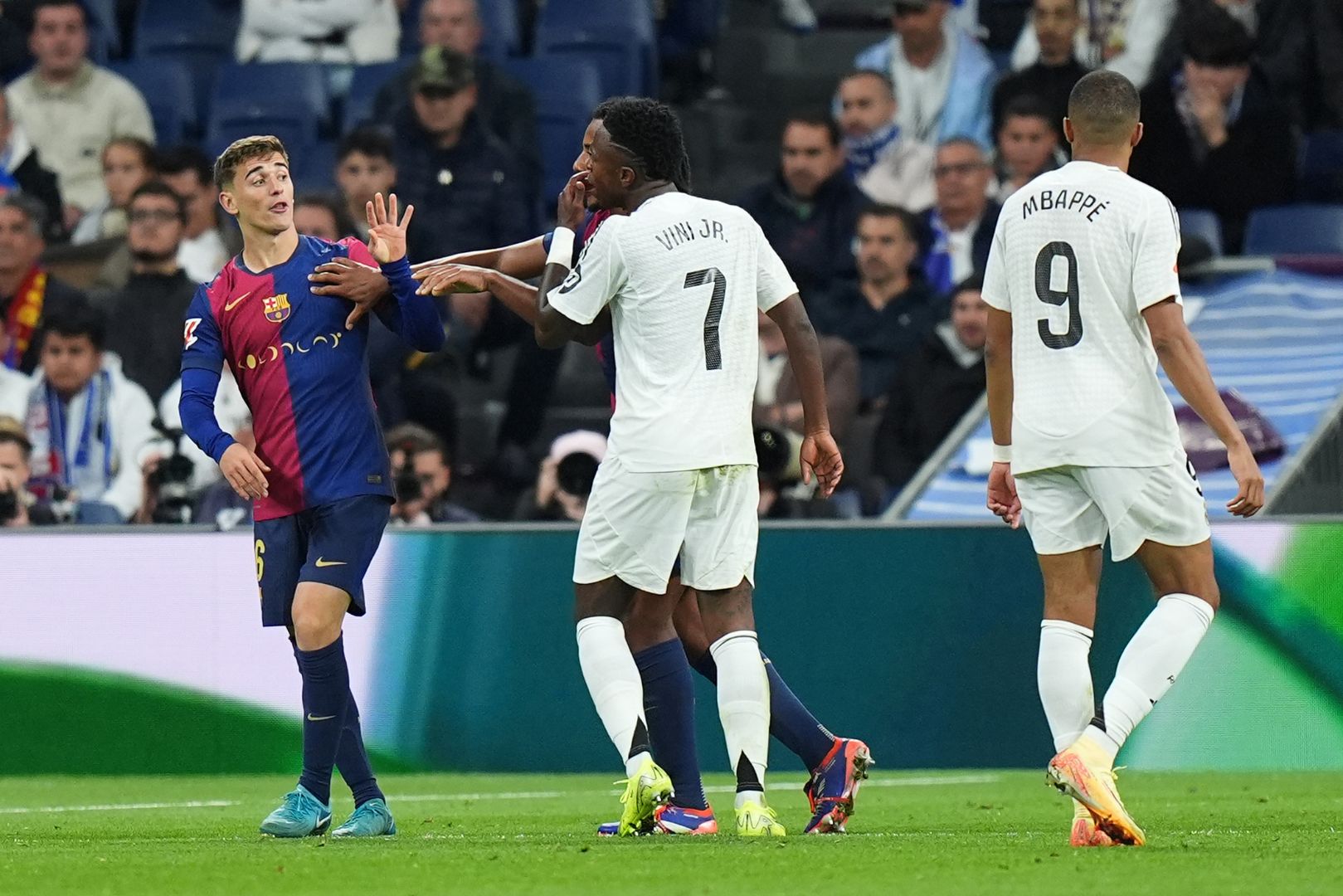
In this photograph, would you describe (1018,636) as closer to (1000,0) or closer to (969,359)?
(969,359)

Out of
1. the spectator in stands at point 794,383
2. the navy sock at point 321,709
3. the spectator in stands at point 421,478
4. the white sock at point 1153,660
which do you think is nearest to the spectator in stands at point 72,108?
the spectator in stands at point 421,478

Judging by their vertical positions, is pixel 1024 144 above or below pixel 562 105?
below

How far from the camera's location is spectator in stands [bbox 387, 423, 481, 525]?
11438mm

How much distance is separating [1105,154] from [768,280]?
100cm

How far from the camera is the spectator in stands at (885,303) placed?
12.7 meters

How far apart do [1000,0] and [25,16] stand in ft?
22.4

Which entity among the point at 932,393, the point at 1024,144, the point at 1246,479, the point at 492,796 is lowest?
the point at 492,796

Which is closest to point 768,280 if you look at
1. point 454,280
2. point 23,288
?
point 454,280

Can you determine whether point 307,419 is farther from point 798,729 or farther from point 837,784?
point 837,784

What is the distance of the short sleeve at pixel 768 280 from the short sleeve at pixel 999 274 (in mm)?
553

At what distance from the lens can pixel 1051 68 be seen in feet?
43.8

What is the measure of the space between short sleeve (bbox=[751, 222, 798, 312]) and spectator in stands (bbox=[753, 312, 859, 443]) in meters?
5.50

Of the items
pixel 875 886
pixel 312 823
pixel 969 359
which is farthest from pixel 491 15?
pixel 875 886

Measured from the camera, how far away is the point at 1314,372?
12.1m
